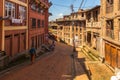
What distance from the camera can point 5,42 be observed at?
2161cm

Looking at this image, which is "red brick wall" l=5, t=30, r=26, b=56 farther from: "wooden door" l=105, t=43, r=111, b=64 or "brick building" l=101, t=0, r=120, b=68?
"wooden door" l=105, t=43, r=111, b=64

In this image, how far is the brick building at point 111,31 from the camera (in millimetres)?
20812

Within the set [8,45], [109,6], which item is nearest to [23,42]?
[8,45]

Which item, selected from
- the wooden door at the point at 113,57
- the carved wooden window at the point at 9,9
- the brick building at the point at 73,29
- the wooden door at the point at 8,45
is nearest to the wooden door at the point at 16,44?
the wooden door at the point at 8,45

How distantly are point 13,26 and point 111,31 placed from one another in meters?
9.70

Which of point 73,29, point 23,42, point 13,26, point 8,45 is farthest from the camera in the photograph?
point 73,29

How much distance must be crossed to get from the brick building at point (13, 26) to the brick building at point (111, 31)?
9.21 meters

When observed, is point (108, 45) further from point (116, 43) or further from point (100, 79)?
point (100, 79)

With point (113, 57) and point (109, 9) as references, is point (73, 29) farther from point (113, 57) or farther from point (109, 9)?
point (113, 57)

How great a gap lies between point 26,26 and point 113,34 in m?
11.3

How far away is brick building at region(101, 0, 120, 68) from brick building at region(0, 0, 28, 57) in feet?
30.2

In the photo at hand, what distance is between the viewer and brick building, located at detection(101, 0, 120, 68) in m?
20.8

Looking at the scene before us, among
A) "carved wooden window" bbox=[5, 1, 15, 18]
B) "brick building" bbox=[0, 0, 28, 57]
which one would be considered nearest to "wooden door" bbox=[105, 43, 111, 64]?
"brick building" bbox=[0, 0, 28, 57]

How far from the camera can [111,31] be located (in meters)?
23.3
